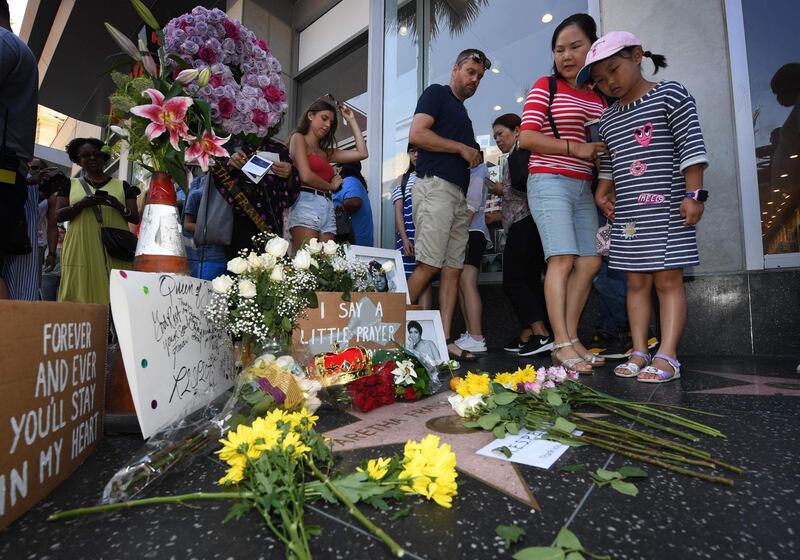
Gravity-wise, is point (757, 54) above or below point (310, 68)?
below

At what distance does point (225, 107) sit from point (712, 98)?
11.3 feet

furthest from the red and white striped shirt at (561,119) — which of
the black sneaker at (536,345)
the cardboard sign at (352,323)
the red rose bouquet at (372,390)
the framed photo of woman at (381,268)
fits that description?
the red rose bouquet at (372,390)

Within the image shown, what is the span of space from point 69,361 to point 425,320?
1700mm

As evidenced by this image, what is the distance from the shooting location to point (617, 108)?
2.09 metres

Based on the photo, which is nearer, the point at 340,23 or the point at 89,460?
the point at 89,460

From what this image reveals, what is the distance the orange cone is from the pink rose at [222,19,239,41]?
0.58 metres

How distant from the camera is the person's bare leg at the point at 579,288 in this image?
233 cm

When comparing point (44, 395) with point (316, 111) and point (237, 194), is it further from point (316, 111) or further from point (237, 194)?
point (316, 111)

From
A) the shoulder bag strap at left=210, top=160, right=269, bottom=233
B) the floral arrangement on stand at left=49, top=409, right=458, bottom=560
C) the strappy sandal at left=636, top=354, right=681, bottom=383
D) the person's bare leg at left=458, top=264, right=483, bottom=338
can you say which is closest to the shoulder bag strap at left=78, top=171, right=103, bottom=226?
the shoulder bag strap at left=210, top=160, right=269, bottom=233

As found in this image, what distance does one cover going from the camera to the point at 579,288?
7.75 ft

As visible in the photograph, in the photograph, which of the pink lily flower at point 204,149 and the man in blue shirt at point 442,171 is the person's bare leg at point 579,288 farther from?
the pink lily flower at point 204,149

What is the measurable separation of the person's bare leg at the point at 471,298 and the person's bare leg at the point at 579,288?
889 millimetres

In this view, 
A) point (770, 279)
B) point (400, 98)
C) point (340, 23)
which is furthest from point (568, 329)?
point (340, 23)

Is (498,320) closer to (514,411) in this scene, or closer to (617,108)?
(617,108)
